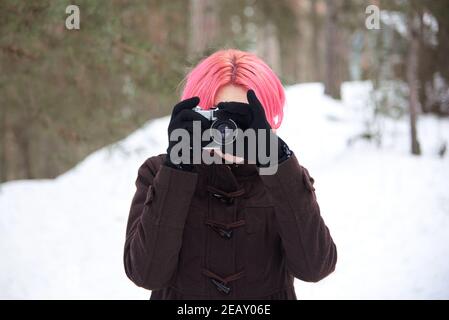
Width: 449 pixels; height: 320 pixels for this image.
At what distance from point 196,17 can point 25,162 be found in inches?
303

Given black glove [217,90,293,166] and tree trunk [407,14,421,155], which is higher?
tree trunk [407,14,421,155]

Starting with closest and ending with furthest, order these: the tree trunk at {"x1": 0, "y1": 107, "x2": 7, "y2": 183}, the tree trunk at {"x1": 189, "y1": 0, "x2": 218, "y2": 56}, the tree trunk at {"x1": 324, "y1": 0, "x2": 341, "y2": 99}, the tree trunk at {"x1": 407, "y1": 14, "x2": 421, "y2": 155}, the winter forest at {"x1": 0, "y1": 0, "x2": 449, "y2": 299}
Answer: the winter forest at {"x1": 0, "y1": 0, "x2": 449, "y2": 299} → the tree trunk at {"x1": 407, "y1": 14, "x2": 421, "y2": 155} → the tree trunk at {"x1": 189, "y1": 0, "x2": 218, "y2": 56} → the tree trunk at {"x1": 324, "y1": 0, "x2": 341, "y2": 99} → the tree trunk at {"x1": 0, "y1": 107, "x2": 7, "y2": 183}

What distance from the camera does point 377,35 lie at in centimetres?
767

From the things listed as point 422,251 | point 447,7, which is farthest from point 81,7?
point 447,7

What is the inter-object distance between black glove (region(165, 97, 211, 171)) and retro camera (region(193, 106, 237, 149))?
0.02 metres

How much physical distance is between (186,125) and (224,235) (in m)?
0.40

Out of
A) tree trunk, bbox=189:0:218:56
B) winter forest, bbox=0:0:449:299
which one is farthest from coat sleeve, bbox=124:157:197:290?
tree trunk, bbox=189:0:218:56

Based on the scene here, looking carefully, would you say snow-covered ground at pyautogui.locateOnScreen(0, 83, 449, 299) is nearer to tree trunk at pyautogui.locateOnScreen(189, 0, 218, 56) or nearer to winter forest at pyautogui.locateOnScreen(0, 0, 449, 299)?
winter forest at pyautogui.locateOnScreen(0, 0, 449, 299)

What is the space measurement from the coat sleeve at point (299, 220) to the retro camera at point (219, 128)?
0.16 metres

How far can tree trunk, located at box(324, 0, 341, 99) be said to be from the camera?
29.0 feet

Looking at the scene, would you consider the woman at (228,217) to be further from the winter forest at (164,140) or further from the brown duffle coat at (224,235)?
the winter forest at (164,140)
